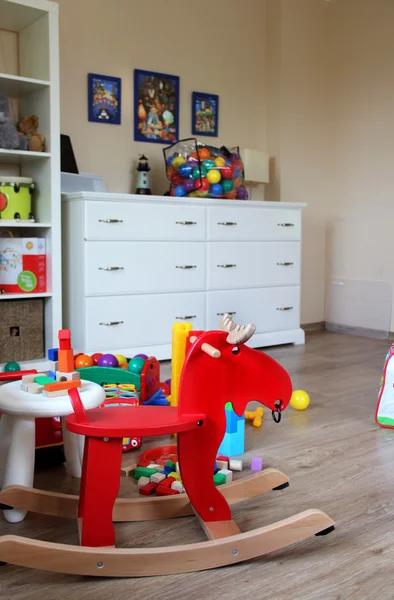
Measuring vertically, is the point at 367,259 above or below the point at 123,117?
below

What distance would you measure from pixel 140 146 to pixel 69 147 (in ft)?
1.68

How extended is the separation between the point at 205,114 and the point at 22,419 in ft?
9.81

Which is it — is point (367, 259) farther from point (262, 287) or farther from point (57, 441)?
point (57, 441)

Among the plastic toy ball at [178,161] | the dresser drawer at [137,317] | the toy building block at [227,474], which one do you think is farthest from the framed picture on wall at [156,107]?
the toy building block at [227,474]

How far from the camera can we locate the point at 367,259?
4336 millimetres

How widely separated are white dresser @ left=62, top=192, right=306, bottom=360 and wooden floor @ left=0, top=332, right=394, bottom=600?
1123 mm

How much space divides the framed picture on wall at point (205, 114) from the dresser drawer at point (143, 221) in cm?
84

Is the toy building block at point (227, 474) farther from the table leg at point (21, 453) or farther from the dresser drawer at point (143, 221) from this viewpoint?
the dresser drawer at point (143, 221)

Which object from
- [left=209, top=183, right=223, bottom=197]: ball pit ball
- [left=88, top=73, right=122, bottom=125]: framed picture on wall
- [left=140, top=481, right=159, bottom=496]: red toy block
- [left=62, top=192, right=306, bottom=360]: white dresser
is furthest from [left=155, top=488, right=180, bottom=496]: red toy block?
[left=88, top=73, right=122, bottom=125]: framed picture on wall

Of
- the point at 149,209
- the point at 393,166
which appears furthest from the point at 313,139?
the point at 149,209

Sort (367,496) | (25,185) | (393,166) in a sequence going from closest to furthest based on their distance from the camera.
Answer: (367,496), (25,185), (393,166)

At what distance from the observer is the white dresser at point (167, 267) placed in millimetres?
3111

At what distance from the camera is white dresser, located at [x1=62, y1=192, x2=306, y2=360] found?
3.11m

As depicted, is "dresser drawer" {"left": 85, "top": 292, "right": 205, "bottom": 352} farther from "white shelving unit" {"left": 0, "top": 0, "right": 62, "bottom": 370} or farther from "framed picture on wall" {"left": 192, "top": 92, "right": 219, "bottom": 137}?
"framed picture on wall" {"left": 192, "top": 92, "right": 219, "bottom": 137}
